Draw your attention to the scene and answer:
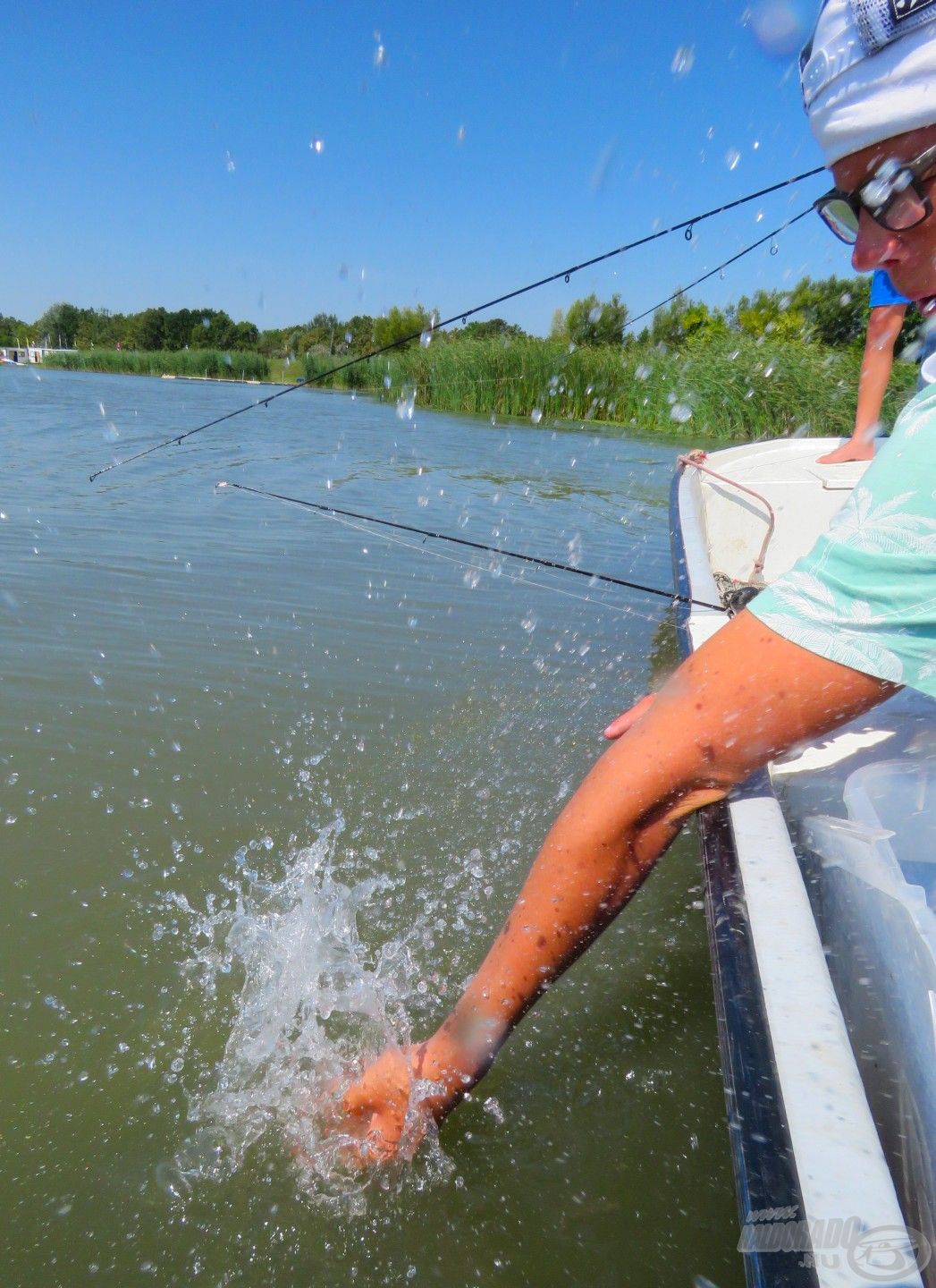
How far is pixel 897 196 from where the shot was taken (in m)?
1.20

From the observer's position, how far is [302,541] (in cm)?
659

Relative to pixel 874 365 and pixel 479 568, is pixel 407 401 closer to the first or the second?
pixel 479 568

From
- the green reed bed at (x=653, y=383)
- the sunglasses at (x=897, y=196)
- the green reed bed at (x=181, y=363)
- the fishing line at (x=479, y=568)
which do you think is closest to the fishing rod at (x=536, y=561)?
the fishing line at (x=479, y=568)

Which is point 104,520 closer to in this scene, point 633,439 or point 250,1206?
point 250,1206

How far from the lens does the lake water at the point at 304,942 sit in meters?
1.59

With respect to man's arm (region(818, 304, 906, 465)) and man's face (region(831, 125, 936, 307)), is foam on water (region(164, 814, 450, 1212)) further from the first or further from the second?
man's arm (region(818, 304, 906, 465))

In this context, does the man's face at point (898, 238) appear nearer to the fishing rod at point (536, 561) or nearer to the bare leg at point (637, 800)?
the bare leg at point (637, 800)

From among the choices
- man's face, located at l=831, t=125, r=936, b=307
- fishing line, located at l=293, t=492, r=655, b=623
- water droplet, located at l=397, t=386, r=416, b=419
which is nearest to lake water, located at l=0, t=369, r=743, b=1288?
fishing line, located at l=293, t=492, r=655, b=623

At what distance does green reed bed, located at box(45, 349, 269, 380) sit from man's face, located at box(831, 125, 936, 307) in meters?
43.4

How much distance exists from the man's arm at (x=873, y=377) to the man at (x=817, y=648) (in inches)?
118

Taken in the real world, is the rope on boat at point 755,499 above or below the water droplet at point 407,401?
below

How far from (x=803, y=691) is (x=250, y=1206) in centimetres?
139

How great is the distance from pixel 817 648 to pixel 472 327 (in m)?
33.2

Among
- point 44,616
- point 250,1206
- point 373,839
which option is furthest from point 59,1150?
point 44,616
